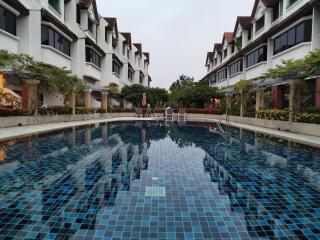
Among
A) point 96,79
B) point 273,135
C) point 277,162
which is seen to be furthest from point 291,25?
point 96,79

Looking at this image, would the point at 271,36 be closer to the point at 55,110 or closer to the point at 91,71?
the point at 91,71

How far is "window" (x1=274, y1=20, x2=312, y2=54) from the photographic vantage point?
17.7 meters

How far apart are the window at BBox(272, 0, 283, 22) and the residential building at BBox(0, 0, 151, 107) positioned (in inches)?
721

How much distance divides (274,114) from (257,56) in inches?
406

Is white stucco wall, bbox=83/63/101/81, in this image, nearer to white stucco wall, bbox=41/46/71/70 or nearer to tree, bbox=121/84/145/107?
white stucco wall, bbox=41/46/71/70

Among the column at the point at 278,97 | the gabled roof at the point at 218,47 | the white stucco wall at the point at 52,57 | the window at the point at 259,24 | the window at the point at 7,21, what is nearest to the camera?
the window at the point at 7,21

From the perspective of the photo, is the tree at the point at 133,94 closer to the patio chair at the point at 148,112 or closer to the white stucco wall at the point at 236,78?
the patio chair at the point at 148,112

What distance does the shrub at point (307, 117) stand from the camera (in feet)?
42.6

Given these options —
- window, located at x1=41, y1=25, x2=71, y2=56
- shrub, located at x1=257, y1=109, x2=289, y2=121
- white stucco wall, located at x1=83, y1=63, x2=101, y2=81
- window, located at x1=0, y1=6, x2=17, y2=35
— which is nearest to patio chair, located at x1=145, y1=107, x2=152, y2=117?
white stucco wall, located at x1=83, y1=63, x2=101, y2=81

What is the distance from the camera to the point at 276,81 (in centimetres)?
1680

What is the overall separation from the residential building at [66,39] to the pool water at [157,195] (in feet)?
40.2

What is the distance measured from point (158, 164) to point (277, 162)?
3.47 metres

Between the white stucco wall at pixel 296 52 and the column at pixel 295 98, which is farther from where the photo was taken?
the white stucco wall at pixel 296 52

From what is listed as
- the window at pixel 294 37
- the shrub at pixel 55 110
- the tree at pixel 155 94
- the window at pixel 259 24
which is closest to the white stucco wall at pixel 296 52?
the window at pixel 294 37
